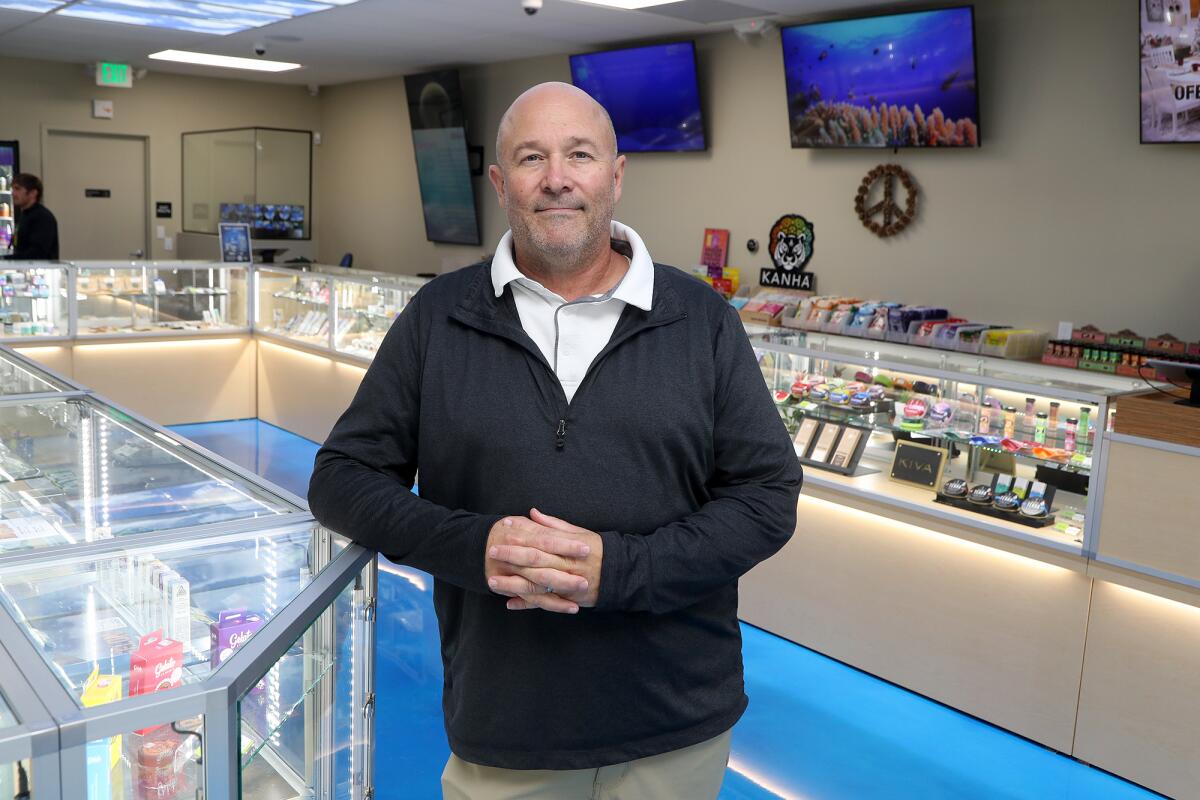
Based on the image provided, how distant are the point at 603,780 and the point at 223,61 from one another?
922cm

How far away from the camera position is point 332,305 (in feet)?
23.0

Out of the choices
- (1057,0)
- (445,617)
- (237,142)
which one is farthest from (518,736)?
(237,142)

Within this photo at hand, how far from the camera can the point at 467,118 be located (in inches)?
367

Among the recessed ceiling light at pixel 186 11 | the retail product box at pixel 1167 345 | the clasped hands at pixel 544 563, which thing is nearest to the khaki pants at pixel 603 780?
the clasped hands at pixel 544 563

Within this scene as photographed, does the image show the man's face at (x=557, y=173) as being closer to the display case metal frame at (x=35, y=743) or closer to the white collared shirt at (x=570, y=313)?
the white collared shirt at (x=570, y=313)

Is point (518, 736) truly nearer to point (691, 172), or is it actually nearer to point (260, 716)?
point (260, 716)

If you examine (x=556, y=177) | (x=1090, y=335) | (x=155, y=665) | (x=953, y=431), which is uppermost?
(x=556, y=177)

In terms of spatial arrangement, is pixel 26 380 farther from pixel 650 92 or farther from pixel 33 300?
pixel 650 92

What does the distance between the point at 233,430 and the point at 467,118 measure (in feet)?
11.4

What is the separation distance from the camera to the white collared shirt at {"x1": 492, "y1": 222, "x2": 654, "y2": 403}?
1554 millimetres

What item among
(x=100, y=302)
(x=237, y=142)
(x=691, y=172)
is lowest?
(x=100, y=302)

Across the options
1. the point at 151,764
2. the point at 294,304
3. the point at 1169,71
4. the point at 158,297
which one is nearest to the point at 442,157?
the point at 294,304

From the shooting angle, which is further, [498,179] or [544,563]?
[498,179]

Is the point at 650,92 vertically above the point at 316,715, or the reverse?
the point at 650,92
